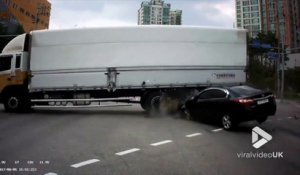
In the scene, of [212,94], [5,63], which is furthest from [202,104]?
[5,63]

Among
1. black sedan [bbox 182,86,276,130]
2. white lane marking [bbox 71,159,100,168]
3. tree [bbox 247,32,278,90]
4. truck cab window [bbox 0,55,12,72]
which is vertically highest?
tree [bbox 247,32,278,90]

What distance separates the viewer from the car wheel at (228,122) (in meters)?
10.1

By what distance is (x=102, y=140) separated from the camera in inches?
335

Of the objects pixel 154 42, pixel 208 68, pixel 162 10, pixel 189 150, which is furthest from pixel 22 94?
pixel 162 10

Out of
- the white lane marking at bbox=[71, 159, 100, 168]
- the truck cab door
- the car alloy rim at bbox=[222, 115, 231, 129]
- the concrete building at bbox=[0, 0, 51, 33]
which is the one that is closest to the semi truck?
the truck cab door

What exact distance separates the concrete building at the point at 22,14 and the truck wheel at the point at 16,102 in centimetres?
5222

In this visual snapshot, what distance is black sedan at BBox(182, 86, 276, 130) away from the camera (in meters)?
9.95

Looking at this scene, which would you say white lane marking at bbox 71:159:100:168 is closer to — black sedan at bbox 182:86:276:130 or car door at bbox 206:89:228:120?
black sedan at bbox 182:86:276:130

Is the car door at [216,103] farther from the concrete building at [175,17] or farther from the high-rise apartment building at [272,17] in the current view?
the high-rise apartment building at [272,17]

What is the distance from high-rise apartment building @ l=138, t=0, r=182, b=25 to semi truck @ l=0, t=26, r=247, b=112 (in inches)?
1927

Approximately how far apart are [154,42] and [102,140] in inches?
266

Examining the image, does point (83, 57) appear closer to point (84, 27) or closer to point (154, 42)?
point (84, 27)

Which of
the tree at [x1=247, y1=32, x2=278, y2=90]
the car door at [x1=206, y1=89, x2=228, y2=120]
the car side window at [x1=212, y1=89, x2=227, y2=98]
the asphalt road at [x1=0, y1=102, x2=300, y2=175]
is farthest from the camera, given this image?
the tree at [x1=247, y1=32, x2=278, y2=90]

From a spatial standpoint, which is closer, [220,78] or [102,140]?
[102,140]
